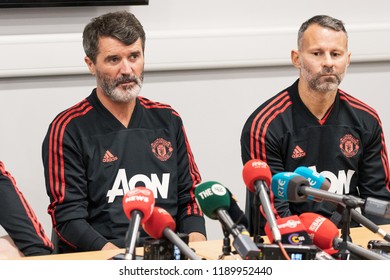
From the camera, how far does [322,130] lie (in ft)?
12.8

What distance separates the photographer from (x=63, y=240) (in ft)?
11.8

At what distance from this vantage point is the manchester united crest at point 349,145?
3.91 metres

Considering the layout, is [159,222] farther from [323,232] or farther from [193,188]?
[193,188]

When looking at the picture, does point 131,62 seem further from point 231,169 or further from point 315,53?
point 231,169

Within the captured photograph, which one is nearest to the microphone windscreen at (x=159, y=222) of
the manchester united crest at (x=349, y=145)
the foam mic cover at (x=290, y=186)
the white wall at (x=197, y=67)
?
the foam mic cover at (x=290, y=186)

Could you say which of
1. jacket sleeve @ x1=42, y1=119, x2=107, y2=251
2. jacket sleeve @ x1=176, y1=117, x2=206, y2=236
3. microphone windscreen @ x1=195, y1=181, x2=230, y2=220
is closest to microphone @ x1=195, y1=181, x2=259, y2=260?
microphone windscreen @ x1=195, y1=181, x2=230, y2=220

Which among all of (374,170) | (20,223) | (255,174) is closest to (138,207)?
(255,174)

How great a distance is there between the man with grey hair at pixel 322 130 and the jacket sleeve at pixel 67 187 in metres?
0.78

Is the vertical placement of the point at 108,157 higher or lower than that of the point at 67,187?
higher

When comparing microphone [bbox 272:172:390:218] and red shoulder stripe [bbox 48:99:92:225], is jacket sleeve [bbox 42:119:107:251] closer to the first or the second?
red shoulder stripe [bbox 48:99:92:225]

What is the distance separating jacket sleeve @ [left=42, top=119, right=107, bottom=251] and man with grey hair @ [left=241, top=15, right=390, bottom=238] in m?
0.78

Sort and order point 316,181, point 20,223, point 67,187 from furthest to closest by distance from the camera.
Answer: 1. point 67,187
2. point 20,223
3. point 316,181

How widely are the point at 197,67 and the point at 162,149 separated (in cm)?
110

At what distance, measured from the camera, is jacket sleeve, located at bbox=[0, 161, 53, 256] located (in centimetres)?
340
